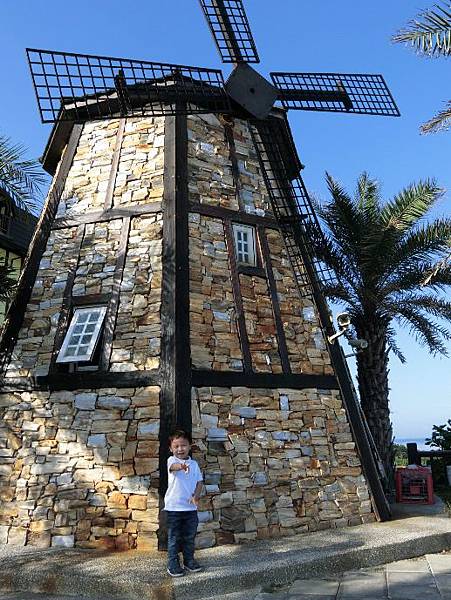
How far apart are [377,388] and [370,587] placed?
6.46 meters

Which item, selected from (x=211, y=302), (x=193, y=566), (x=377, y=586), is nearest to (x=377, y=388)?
(x=211, y=302)

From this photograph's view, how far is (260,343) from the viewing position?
25.9 feet

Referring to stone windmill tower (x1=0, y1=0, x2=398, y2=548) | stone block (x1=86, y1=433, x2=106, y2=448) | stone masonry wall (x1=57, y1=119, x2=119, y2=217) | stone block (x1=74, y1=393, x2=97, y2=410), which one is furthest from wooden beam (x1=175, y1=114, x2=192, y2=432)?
stone masonry wall (x1=57, y1=119, x2=119, y2=217)

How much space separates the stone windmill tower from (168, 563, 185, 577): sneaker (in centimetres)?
110

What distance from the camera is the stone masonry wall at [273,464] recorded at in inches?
263

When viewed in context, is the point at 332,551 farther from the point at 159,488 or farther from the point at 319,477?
the point at 159,488

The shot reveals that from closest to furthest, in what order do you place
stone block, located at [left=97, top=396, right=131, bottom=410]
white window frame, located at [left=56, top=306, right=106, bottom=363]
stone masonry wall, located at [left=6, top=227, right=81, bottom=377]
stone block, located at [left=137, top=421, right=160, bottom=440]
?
1. stone block, located at [left=137, top=421, right=160, bottom=440]
2. stone block, located at [left=97, top=396, right=131, bottom=410]
3. white window frame, located at [left=56, top=306, right=106, bottom=363]
4. stone masonry wall, located at [left=6, top=227, right=81, bottom=377]

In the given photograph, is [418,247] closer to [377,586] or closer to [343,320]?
[343,320]

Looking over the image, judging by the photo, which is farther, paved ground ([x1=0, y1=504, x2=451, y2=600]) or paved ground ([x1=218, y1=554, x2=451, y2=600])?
paved ground ([x1=0, y1=504, x2=451, y2=600])

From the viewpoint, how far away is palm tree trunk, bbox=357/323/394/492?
10.9 m

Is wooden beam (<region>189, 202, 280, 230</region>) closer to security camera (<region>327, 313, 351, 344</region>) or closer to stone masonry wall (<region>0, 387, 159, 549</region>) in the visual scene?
security camera (<region>327, 313, 351, 344</region>)

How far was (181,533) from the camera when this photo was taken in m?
5.21

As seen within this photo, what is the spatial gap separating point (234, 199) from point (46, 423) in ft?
15.8

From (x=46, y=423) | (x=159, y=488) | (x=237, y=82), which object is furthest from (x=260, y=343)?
(x=237, y=82)
